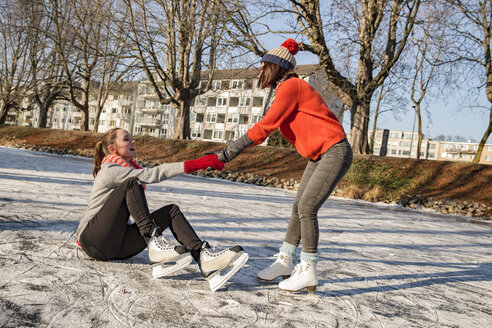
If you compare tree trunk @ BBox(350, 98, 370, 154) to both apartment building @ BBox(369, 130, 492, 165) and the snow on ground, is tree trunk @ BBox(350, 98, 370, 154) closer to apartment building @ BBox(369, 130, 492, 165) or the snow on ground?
the snow on ground

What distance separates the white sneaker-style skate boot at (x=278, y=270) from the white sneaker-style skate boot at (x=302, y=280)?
0.14 meters

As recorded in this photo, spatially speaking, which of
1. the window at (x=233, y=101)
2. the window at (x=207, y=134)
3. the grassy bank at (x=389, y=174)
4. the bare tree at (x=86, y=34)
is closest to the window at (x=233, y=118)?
the window at (x=233, y=101)

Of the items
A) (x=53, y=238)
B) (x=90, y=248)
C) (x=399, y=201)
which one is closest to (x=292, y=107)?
(x=90, y=248)

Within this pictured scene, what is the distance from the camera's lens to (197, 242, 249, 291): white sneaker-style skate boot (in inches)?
101

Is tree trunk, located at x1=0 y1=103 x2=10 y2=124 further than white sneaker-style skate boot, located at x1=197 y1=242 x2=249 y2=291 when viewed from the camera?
Yes

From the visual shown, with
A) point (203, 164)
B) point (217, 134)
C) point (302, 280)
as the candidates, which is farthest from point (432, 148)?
point (203, 164)

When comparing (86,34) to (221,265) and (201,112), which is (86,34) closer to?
(221,265)

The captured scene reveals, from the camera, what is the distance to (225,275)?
256 centimetres

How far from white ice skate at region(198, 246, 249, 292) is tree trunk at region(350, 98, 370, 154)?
44.2ft

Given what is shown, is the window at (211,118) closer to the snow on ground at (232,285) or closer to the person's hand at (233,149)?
the snow on ground at (232,285)

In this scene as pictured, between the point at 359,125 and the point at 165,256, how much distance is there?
45.3 feet

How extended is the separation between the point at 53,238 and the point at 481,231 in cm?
810

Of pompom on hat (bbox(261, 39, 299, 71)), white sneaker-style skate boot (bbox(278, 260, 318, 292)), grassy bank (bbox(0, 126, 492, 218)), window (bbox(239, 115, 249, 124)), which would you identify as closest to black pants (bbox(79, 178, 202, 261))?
white sneaker-style skate boot (bbox(278, 260, 318, 292))

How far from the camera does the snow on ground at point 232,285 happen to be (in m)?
2.14
